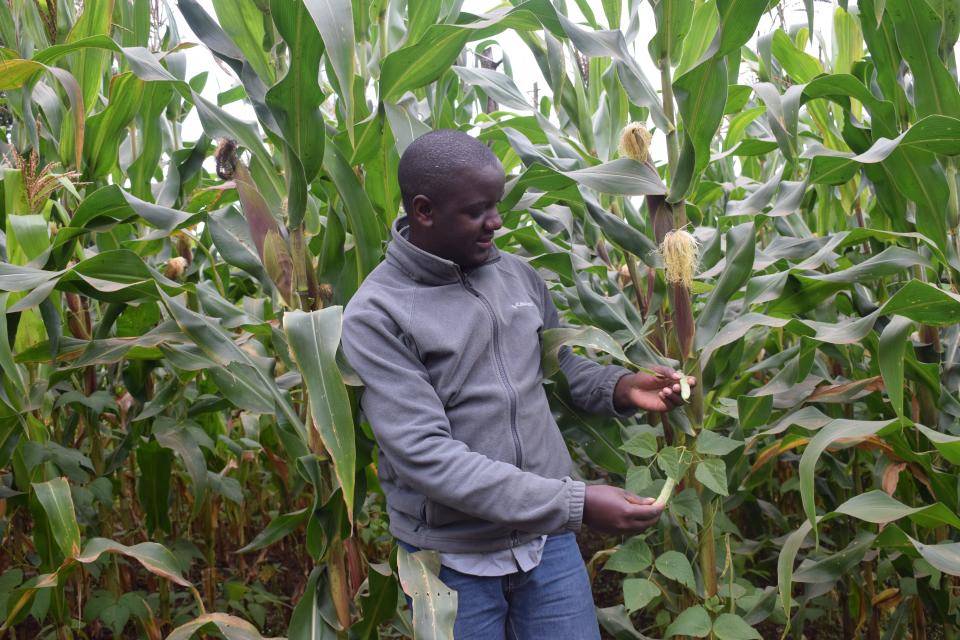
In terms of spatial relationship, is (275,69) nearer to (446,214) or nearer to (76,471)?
(446,214)

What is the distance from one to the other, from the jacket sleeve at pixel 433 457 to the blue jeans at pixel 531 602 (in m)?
0.20

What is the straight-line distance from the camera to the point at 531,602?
166cm

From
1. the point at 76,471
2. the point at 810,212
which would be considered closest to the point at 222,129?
the point at 76,471

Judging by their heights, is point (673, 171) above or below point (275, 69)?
below

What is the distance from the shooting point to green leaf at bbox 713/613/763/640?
1704 mm

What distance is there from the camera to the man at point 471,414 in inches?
57.4

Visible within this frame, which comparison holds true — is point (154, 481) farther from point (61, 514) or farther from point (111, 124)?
point (111, 124)

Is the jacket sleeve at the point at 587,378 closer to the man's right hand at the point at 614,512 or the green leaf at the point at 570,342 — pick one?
the green leaf at the point at 570,342

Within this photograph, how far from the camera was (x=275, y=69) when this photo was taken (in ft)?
5.78

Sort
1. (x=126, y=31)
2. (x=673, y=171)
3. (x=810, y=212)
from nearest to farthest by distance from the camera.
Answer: (x=673, y=171) < (x=126, y=31) < (x=810, y=212)

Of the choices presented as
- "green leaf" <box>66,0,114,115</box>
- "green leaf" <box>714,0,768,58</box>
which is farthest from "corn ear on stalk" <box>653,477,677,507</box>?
"green leaf" <box>66,0,114,115</box>

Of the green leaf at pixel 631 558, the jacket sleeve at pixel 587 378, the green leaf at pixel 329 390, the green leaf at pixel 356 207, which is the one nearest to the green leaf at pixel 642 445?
the jacket sleeve at pixel 587 378

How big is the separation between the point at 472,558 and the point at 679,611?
654 mm

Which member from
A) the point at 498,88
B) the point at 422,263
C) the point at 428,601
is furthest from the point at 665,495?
the point at 498,88
